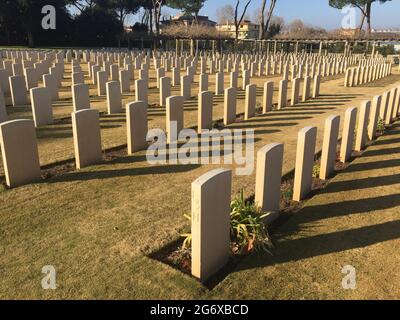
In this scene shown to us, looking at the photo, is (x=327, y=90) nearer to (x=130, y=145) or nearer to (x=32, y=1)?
(x=130, y=145)

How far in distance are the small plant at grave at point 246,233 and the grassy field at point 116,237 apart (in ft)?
0.54

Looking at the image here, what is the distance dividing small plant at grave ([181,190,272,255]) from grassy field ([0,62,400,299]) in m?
0.17

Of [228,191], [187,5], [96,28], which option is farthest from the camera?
[187,5]

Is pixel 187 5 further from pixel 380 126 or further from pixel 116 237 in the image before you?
pixel 116 237

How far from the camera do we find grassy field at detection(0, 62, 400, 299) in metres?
3.17

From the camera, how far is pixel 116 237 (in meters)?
3.92

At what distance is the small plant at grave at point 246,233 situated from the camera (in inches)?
147

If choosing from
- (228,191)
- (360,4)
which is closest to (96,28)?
(360,4)

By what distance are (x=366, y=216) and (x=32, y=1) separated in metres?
41.6

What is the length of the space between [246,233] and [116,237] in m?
1.34

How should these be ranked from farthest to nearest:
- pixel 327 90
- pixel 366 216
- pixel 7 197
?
pixel 327 90 < pixel 7 197 < pixel 366 216

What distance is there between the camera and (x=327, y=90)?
15.1 metres
